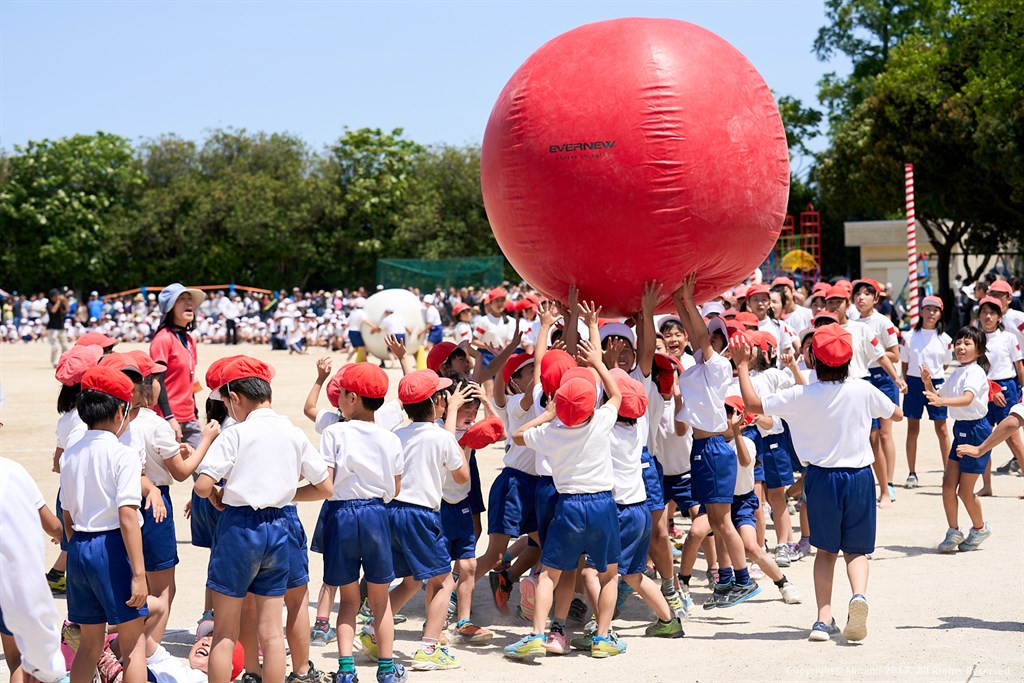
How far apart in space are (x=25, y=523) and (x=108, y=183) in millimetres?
49817

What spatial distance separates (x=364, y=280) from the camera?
1890 inches

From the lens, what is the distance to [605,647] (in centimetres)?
589

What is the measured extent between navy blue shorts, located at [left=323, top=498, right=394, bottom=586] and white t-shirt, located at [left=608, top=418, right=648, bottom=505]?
4.16 ft

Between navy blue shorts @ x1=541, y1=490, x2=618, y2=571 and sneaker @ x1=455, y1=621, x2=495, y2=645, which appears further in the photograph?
sneaker @ x1=455, y1=621, x2=495, y2=645

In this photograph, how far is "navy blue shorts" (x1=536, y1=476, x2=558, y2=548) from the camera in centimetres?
611

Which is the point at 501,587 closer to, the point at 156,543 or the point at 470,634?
the point at 470,634

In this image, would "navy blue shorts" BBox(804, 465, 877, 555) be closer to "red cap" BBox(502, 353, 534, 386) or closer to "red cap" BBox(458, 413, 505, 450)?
"red cap" BBox(458, 413, 505, 450)

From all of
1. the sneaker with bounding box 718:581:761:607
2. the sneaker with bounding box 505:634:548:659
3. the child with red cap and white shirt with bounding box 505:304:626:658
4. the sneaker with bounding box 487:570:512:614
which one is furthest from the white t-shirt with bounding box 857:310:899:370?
the sneaker with bounding box 505:634:548:659

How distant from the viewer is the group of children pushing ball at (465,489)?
16.0 ft

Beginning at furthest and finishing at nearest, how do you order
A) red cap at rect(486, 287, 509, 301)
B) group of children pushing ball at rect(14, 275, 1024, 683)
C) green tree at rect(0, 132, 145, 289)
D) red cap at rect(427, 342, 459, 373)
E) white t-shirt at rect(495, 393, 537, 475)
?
green tree at rect(0, 132, 145, 289) → red cap at rect(486, 287, 509, 301) → red cap at rect(427, 342, 459, 373) → white t-shirt at rect(495, 393, 537, 475) → group of children pushing ball at rect(14, 275, 1024, 683)

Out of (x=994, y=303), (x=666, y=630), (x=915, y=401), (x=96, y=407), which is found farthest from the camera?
(x=915, y=401)

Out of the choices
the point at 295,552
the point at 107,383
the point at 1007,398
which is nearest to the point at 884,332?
the point at 1007,398

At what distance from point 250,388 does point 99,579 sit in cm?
102

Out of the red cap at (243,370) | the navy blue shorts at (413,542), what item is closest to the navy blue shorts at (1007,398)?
the navy blue shorts at (413,542)
